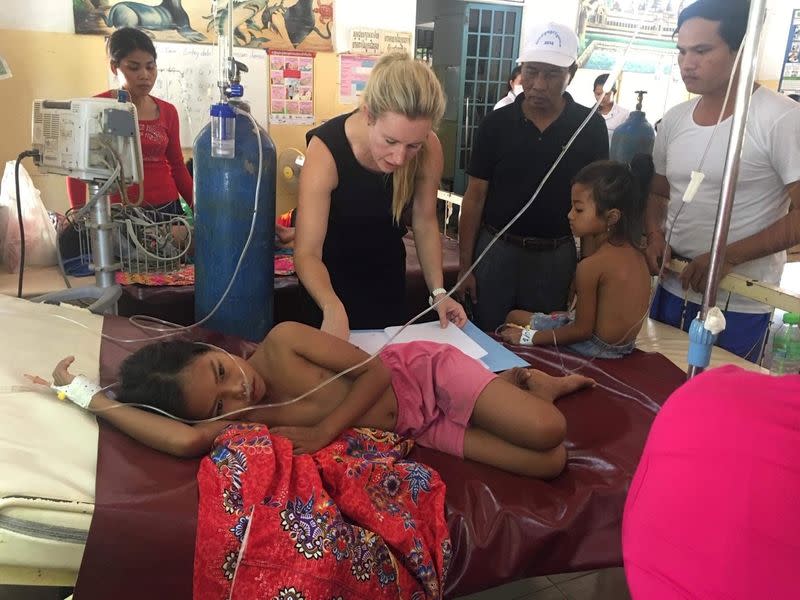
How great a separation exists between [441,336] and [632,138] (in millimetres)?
2313

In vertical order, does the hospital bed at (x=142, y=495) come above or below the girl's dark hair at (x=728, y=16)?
below

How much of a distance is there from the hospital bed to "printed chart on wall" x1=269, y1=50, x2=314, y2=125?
2763 millimetres

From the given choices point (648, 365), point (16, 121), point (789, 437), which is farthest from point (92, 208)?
point (16, 121)

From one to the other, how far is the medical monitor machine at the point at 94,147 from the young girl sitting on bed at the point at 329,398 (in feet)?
1.76

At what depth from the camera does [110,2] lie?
3494mm

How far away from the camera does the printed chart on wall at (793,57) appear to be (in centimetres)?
609

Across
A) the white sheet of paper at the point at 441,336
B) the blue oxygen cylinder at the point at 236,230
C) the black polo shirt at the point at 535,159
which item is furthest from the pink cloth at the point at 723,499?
the black polo shirt at the point at 535,159

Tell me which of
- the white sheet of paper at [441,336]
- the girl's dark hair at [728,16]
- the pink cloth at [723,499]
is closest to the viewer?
the pink cloth at [723,499]

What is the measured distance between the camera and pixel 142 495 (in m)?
1.06

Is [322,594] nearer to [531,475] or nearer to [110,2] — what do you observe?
[531,475]

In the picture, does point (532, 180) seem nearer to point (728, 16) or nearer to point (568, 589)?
point (728, 16)

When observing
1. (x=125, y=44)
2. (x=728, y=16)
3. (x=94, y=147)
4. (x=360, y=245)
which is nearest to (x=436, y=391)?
(x=360, y=245)

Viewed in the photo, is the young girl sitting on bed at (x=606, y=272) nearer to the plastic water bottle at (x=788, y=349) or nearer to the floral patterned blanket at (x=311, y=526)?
the plastic water bottle at (x=788, y=349)

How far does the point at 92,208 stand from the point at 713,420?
5.48 feet
